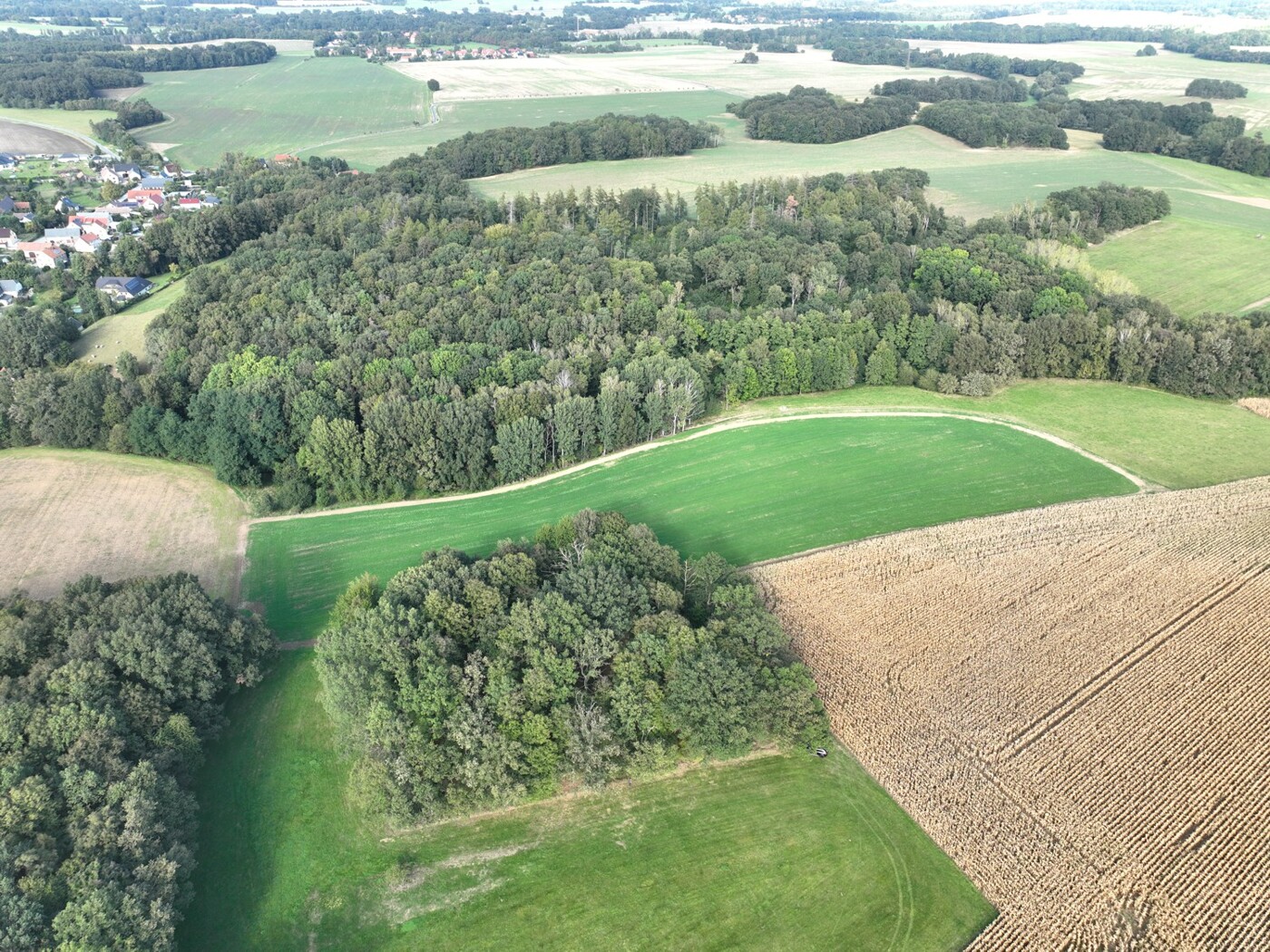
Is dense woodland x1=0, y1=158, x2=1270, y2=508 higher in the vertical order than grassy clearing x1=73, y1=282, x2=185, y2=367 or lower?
higher

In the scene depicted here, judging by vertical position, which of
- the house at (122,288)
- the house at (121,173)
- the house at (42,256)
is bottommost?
the house at (122,288)

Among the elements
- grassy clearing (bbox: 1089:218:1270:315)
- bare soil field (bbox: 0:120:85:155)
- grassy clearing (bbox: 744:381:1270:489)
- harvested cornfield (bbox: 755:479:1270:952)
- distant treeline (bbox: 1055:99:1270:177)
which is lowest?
harvested cornfield (bbox: 755:479:1270:952)

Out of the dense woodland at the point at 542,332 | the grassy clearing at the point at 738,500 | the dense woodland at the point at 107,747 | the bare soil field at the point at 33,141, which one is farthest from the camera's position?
the bare soil field at the point at 33,141

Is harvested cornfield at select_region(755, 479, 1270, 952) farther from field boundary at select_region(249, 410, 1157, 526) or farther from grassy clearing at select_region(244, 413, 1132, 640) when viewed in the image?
field boundary at select_region(249, 410, 1157, 526)

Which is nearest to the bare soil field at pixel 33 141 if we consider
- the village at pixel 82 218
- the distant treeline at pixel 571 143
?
the village at pixel 82 218

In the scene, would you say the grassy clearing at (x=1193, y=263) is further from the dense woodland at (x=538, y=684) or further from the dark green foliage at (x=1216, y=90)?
the dense woodland at (x=538, y=684)

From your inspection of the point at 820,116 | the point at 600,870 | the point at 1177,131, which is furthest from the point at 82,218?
the point at 1177,131

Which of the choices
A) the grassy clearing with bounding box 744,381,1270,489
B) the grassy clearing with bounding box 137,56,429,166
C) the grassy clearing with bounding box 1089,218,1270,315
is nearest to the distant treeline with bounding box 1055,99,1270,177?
the grassy clearing with bounding box 1089,218,1270,315
